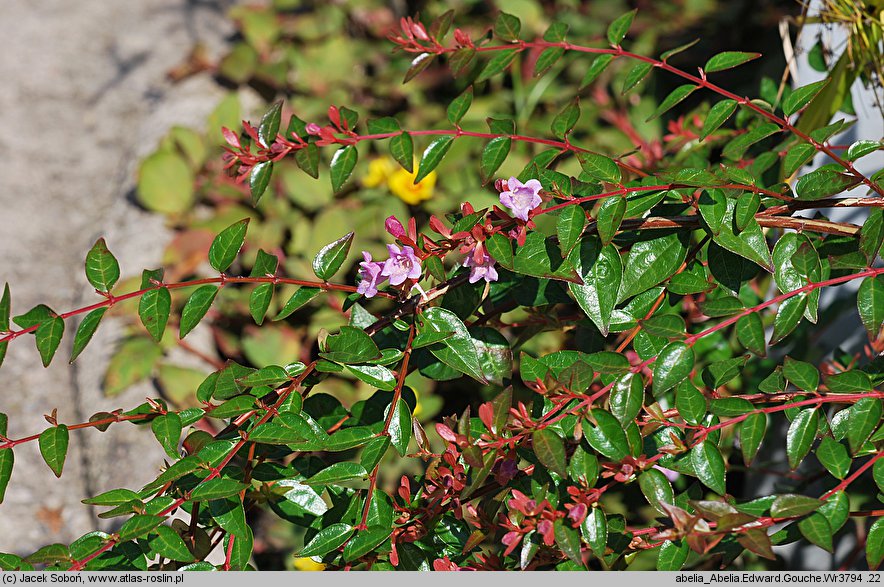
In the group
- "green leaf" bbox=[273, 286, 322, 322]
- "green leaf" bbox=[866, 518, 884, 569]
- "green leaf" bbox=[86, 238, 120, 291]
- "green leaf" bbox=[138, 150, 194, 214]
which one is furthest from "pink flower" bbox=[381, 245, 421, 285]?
"green leaf" bbox=[138, 150, 194, 214]

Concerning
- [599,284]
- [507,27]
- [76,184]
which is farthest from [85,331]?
[76,184]

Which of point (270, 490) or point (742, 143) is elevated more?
point (742, 143)

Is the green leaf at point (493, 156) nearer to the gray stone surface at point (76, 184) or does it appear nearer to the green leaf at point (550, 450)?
the green leaf at point (550, 450)

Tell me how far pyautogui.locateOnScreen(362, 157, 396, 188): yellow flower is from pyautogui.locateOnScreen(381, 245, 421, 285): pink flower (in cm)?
143

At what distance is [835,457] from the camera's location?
84 cm

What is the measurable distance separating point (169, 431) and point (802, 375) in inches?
27.3

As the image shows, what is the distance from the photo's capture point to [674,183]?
0.81 m

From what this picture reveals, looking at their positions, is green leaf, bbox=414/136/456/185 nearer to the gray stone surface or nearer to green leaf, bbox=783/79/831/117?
green leaf, bbox=783/79/831/117

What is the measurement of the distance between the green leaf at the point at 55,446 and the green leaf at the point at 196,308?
0.17m

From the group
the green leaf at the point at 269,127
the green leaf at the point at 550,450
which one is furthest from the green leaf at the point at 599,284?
the green leaf at the point at 269,127

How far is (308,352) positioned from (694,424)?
129cm

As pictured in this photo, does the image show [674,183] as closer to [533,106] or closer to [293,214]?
[293,214]

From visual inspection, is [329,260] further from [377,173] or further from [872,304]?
[377,173]

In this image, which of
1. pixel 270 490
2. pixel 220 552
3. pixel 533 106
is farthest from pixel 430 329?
pixel 533 106
